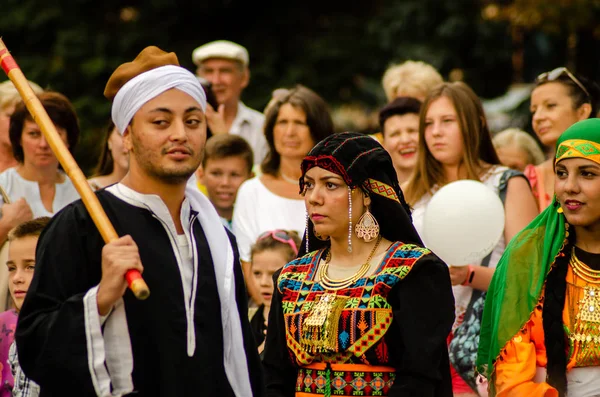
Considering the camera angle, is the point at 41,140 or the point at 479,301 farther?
the point at 41,140

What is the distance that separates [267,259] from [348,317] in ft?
7.18

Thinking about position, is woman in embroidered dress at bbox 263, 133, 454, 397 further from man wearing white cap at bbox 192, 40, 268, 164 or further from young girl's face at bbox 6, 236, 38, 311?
man wearing white cap at bbox 192, 40, 268, 164

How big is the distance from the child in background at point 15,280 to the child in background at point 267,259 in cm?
142

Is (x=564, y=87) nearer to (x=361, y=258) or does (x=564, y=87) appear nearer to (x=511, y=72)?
(x=361, y=258)

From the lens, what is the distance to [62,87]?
619 inches

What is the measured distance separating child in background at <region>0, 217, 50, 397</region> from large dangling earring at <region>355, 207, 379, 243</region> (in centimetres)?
201

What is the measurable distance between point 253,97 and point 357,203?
10.7m

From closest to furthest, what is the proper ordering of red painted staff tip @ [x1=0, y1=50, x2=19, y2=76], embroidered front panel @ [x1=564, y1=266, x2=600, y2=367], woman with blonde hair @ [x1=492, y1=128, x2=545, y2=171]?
red painted staff tip @ [x1=0, y1=50, x2=19, y2=76], embroidered front panel @ [x1=564, y1=266, x2=600, y2=367], woman with blonde hair @ [x1=492, y1=128, x2=545, y2=171]

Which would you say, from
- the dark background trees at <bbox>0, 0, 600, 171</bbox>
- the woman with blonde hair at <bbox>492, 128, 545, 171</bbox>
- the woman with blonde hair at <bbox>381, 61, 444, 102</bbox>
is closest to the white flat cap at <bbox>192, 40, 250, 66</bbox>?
the woman with blonde hair at <bbox>381, 61, 444, 102</bbox>

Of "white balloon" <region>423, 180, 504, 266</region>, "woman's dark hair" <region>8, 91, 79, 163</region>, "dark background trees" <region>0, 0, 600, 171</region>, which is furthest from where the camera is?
"dark background trees" <region>0, 0, 600, 171</region>

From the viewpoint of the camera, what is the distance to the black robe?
409 cm

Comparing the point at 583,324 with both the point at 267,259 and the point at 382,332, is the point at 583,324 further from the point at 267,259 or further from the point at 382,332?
the point at 267,259

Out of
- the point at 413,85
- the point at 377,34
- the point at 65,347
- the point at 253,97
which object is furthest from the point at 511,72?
the point at 65,347

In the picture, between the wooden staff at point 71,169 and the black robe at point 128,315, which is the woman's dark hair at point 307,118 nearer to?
the black robe at point 128,315
